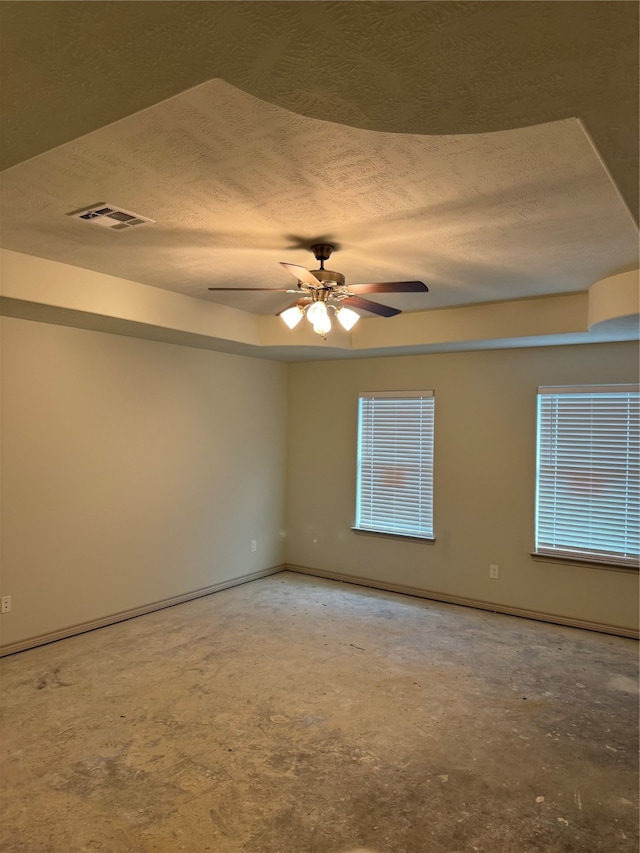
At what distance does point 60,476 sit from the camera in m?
4.54

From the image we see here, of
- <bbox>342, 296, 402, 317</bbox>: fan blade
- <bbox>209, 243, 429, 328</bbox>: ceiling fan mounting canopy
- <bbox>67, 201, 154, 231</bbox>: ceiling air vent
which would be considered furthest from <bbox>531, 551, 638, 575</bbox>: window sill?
<bbox>67, 201, 154, 231</bbox>: ceiling air vent

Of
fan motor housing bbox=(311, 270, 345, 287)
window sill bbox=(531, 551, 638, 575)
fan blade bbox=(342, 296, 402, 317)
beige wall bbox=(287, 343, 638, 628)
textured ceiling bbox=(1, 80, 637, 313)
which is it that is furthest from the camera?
beige wall bbox=(287, 343, 638, 628)

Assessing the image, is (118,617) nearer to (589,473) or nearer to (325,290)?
(325,290)

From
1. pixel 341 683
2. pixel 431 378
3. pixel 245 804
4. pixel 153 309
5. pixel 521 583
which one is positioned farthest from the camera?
pixel 431 378

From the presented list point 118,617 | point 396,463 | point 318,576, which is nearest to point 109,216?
point 118,617

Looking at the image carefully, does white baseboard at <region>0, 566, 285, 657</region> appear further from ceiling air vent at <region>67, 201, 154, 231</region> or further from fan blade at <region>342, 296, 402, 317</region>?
fan blade at <region>342, 296, 402, 317</region>

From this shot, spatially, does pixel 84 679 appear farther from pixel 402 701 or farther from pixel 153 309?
pixel 153 309

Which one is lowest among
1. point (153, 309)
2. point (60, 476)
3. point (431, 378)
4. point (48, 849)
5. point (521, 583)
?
point (48, 849)

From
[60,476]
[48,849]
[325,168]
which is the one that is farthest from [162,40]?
[60,476]

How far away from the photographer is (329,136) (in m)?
2.09

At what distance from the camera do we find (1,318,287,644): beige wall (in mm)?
4312

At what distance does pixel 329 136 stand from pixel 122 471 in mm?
3670

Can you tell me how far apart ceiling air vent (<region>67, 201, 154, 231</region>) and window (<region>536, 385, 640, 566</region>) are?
12.3 ft

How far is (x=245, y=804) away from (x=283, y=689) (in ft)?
3.80
